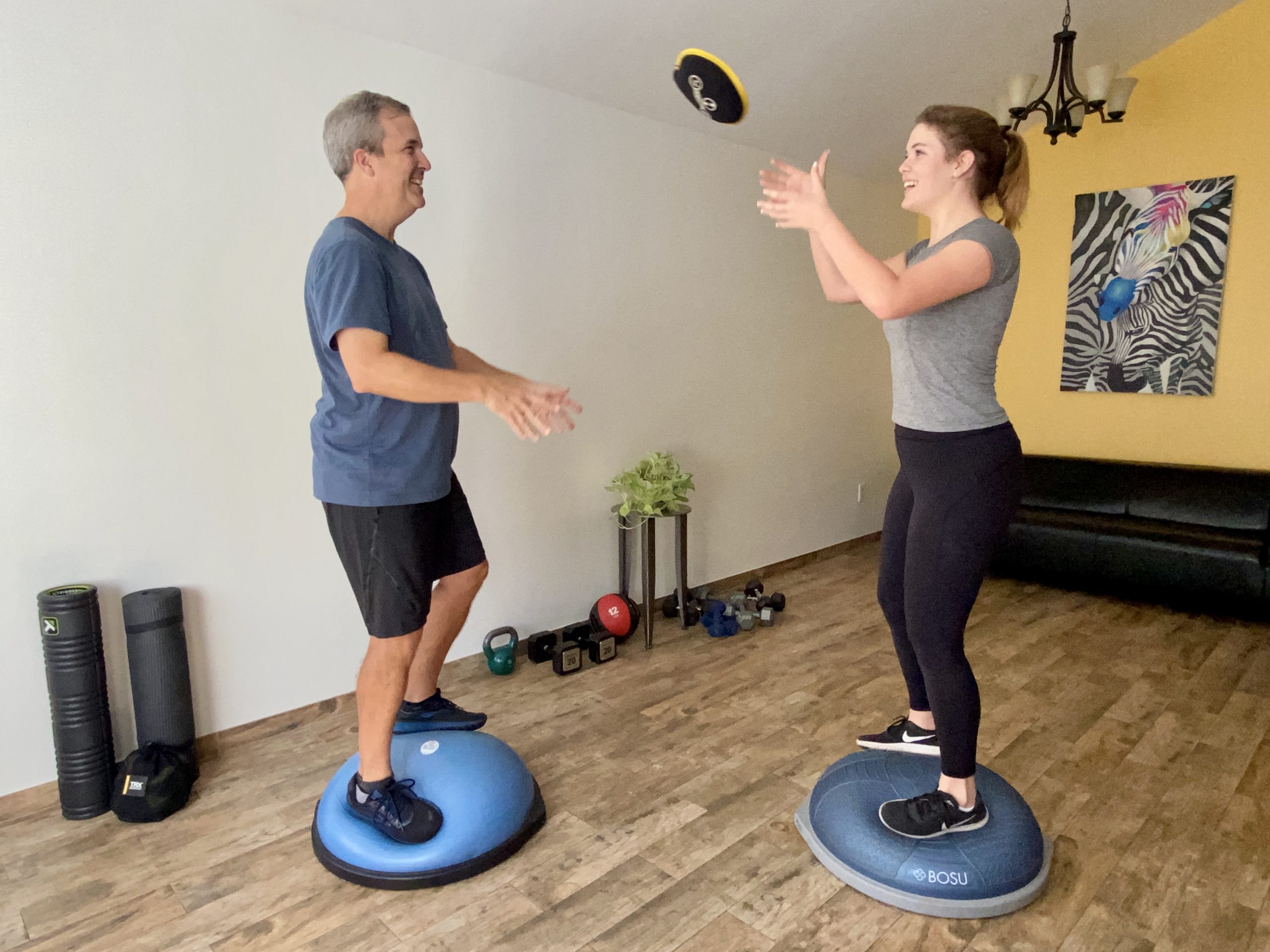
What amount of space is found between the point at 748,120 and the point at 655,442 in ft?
4.79

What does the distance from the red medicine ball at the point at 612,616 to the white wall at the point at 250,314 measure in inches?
5.6

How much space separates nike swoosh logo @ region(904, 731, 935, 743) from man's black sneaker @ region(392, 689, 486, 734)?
1.03 metres

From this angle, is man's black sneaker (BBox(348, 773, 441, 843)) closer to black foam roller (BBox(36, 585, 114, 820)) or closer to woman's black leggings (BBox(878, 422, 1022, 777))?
black foam roller (BBox(36, 585, 114, 820))

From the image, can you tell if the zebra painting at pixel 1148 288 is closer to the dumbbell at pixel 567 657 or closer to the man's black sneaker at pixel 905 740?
the man's black sneaker at pixel 905 740

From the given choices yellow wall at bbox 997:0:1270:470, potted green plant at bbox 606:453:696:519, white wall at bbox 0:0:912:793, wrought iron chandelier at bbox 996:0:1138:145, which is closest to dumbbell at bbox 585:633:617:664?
white wall at bbox 0:0:912:793

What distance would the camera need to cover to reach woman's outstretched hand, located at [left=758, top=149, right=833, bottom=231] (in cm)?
148

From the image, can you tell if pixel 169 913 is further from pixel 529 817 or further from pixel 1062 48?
pixel 1062 48

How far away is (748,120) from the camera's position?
351 cm

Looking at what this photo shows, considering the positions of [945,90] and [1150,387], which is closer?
[945,90]

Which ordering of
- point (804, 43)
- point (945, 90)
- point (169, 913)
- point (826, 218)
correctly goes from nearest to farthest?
point (826, 218) < point (169, 913) < point (804, 43) < point (945, 90)

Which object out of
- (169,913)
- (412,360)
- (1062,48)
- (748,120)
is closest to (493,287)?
(412,360)

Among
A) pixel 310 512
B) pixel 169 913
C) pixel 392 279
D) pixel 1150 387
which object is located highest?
pixel 392 279

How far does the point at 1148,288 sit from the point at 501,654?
358cm

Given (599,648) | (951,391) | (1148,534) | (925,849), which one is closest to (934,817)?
(925,849)
